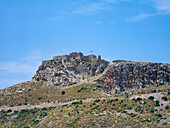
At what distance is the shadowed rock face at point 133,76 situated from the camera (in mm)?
111812

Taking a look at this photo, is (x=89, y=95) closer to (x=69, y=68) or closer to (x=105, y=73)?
(x=105, y=73)

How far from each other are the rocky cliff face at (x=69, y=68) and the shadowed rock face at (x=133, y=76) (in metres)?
5.84

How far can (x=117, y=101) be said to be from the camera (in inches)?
3570

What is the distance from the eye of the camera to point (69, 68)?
115562 mm

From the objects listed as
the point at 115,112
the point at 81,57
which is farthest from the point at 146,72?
the point at 115,112

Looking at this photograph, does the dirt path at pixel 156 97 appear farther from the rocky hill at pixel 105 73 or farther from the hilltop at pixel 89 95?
the rocky hill at pixel 105 73

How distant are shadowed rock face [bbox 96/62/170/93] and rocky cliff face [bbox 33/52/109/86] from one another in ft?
19.2

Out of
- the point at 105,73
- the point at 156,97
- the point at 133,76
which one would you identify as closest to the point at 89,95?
the point at 105,73

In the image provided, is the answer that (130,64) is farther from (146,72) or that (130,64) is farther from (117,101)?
(117,101)

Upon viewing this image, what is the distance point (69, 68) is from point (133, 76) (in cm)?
2412

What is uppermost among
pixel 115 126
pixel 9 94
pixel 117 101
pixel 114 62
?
pixel 114 62

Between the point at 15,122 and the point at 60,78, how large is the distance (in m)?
28.2

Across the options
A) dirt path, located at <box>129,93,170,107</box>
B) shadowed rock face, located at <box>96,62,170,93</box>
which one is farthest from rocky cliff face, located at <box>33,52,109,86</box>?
dirt path, located at <box>129,93,170,107</box>

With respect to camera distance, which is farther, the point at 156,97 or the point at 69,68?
the point at 69,68
